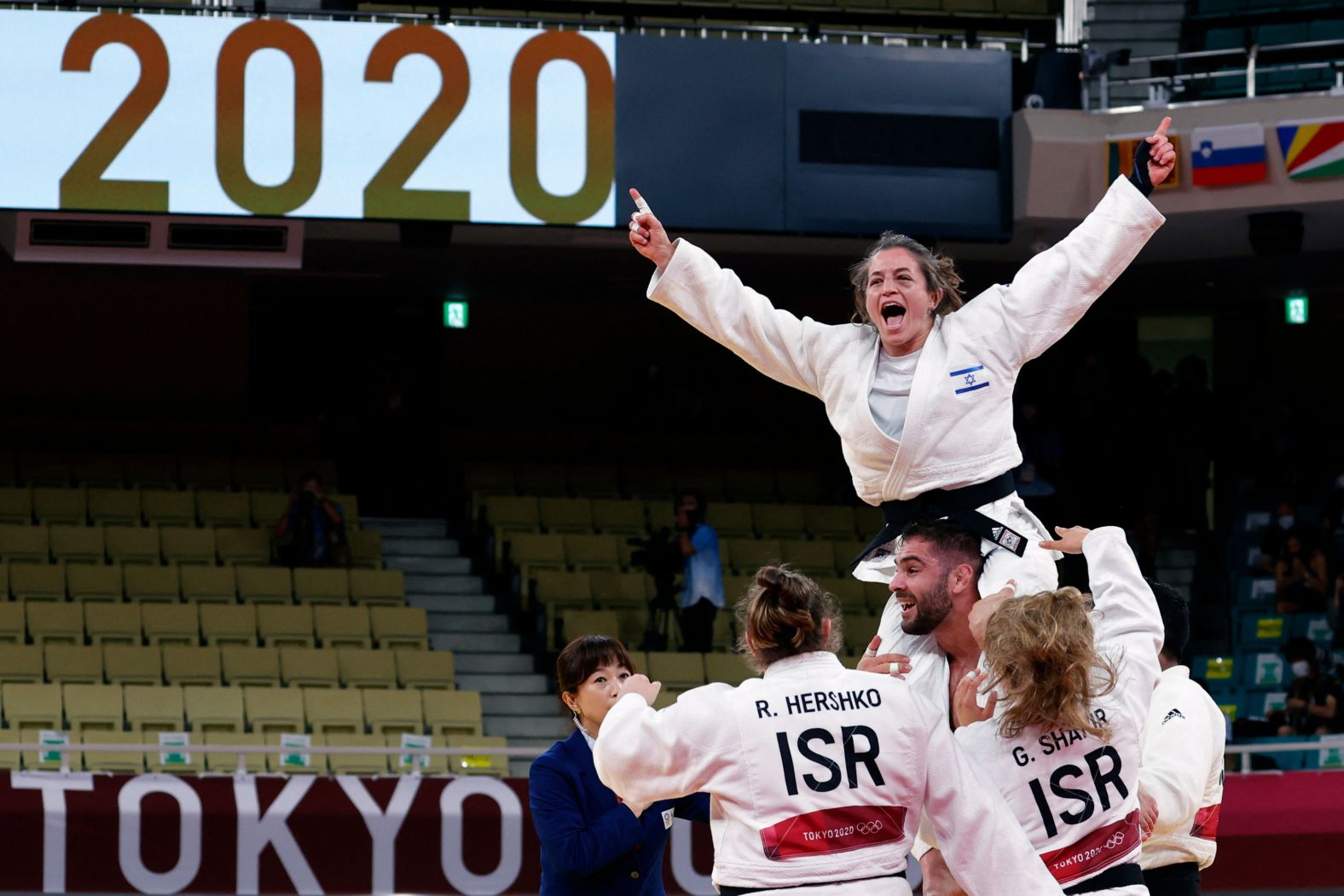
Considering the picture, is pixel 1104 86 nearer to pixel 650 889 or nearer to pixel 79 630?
pixel 79 630

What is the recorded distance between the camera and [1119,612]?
14.3 ft

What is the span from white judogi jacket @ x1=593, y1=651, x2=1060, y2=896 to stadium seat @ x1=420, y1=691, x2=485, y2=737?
8.68 meters

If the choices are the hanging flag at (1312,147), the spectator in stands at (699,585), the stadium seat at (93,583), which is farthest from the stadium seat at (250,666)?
the hanging flag at (1312,147)

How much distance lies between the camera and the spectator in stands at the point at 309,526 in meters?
14.4

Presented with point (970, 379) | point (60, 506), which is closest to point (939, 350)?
point (970, 379)

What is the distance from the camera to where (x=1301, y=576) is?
1466 centimetres

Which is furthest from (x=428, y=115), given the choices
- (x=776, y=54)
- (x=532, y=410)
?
(x=532, y=410)

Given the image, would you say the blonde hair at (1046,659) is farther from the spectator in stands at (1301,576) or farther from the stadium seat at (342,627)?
the spectator in stands at (1301,576)

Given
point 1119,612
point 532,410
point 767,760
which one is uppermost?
point 532,410

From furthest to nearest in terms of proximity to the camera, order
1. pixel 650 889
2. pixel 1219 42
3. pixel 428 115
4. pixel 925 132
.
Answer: pixel 1219 42
pixel 925 132
pixel 428 115
pixel 650 889

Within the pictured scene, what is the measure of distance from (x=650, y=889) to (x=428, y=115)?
27.6 feet

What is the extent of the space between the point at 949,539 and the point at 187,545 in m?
10.9

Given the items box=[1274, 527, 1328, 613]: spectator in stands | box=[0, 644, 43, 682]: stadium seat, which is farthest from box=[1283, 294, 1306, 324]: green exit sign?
box=[0, 644, 43, 682]: stadium seat

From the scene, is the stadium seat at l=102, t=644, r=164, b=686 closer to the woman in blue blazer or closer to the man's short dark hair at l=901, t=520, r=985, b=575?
the woman in blue blazer
